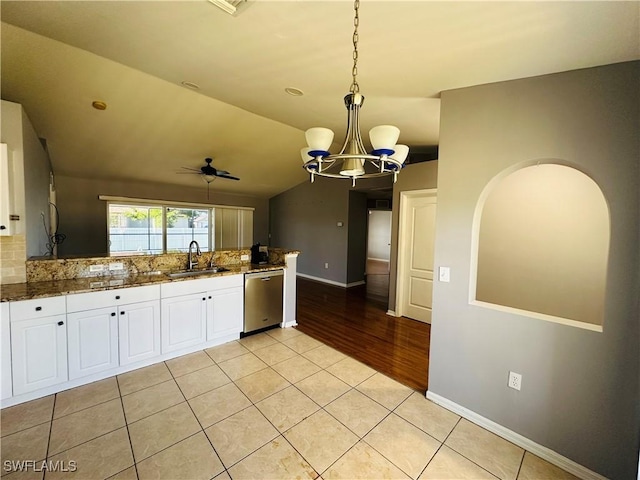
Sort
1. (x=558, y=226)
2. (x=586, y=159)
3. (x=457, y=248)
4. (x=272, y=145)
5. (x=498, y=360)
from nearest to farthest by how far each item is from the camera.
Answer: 1. (x=586, y=159)
2. (x=498, y=360)
3. (x=457, y=248)
4. (x=558, y=226)
5. (x=272, y=145)

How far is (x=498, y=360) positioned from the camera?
6.53 ft

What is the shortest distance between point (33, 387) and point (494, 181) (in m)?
3.96

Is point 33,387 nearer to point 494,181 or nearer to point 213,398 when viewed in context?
point 213,398

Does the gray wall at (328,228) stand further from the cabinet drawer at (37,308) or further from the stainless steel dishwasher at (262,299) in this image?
the cabinet drawer at (37,308)

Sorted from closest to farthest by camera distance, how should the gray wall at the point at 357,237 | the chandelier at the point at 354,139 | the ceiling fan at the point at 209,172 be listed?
the chandelier at the point at 354,139, the ceiling fan at the point at 209,172, the gray wall at the point at 357,237

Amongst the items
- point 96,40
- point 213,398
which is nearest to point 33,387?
point 213,398

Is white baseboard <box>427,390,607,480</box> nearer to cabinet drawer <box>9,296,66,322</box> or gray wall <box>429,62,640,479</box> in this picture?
gray wall <box>429,62,640,479</box>

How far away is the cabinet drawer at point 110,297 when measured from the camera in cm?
225

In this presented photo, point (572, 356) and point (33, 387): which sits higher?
point (572, 356)

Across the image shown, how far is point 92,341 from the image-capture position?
7.69ft

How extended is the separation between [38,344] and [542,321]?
3792 mm

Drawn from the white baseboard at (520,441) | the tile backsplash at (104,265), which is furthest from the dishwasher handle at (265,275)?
the white baseboard at (520,441)

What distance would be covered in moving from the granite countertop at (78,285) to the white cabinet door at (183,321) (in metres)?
0.25
